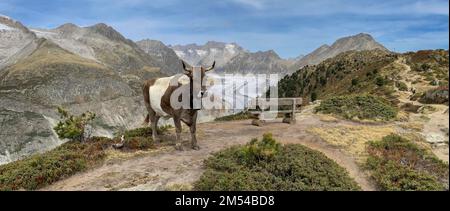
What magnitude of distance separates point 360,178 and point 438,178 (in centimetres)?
300

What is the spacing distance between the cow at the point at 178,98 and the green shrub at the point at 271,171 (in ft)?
6.71

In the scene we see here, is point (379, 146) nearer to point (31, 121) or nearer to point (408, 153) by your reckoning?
point (408, 153)

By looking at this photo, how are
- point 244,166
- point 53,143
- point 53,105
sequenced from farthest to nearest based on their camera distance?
point 53,105 < point 53,143 < point 244,166

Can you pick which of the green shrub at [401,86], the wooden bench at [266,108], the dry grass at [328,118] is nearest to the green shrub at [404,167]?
the dry grass at [328,118]

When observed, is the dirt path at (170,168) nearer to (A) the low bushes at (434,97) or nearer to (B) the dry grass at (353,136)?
(B) the dry grass at (353,136)

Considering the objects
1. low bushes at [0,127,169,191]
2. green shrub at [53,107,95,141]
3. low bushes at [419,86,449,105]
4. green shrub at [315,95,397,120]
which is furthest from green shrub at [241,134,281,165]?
low bushes at [419,86,449,105]

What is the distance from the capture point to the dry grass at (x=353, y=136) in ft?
59.1

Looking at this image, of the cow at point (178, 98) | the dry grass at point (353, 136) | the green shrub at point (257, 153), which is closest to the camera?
the green shrub at point (257, 153)

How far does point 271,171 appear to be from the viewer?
14.3 metres

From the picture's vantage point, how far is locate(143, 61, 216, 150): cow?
1585cm

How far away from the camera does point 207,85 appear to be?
16.2 meters

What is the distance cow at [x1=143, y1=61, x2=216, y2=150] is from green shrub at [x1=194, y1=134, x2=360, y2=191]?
80.5 inches

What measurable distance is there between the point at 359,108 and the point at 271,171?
14908mm

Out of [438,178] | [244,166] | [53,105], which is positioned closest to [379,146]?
[438,178]
